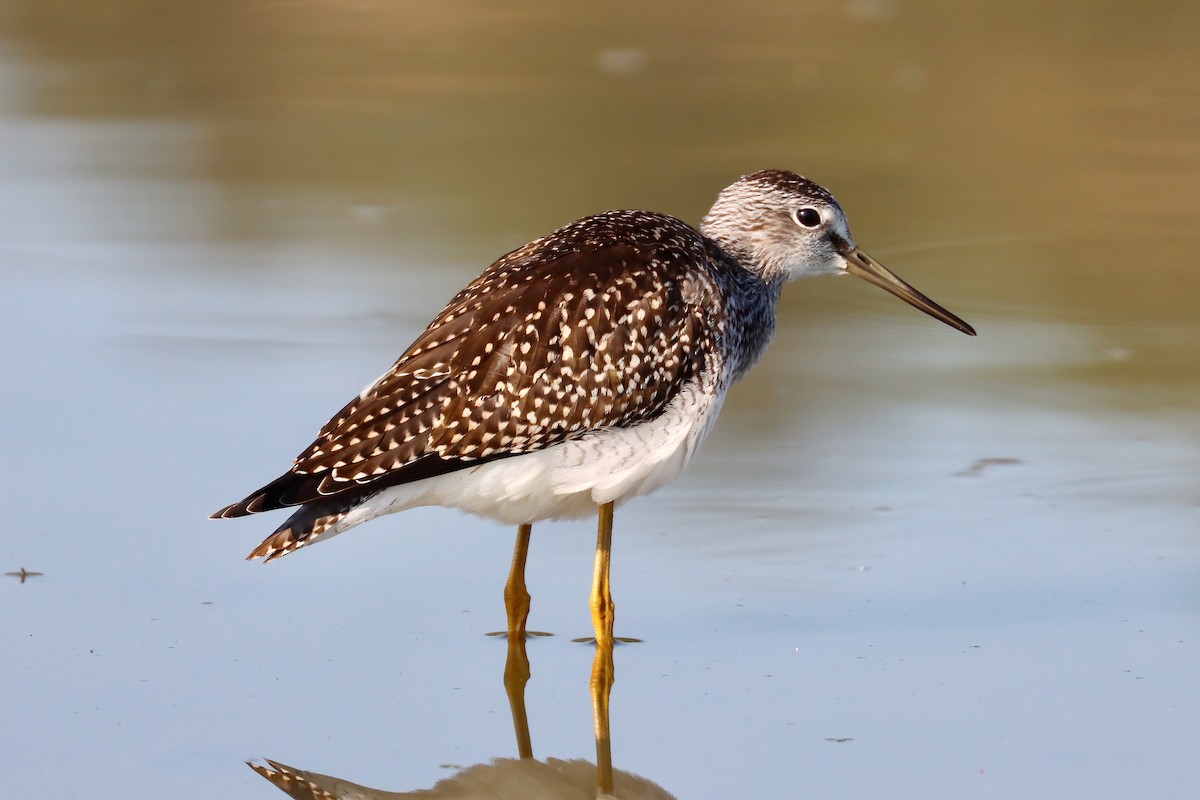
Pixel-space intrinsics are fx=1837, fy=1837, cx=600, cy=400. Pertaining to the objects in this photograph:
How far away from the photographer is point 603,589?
5613mm

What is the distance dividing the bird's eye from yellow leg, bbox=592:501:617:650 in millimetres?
1459

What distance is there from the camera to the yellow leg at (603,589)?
5570 millimetres

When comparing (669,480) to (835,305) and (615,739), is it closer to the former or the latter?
(615,739)

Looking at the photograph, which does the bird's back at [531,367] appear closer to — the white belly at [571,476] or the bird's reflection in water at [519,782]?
the white belly at [571,476]

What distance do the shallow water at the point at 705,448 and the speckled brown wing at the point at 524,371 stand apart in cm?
61

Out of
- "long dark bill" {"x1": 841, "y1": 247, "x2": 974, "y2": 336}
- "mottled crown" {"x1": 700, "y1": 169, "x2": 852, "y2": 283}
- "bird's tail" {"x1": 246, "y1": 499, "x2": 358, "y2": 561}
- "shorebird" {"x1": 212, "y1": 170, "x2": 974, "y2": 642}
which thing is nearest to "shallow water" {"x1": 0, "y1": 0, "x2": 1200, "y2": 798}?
"bird's tail" {"x1": 246, "y1": 499, "x2": 358, "y2": 561}

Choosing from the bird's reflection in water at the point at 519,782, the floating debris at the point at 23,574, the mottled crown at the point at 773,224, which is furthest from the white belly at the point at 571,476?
the floating debris at the point at 23,574

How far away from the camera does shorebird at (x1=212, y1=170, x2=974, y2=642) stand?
5320mm

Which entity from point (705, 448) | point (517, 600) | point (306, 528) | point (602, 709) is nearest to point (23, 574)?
point (306, 528)

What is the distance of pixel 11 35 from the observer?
13836mm

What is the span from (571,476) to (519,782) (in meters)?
1.08

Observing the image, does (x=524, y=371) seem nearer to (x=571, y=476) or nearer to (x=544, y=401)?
(x=544, y=401)

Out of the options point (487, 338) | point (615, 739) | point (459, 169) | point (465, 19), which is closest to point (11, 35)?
point (465, 19)

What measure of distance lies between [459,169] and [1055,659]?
6.03 m
